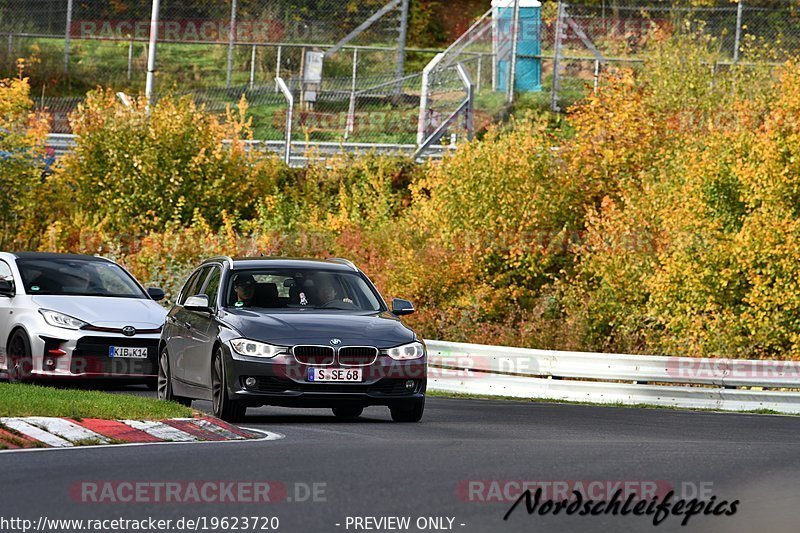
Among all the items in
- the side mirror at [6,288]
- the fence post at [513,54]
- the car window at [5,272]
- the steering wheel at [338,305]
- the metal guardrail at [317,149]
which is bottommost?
the side mirror at [6,288]

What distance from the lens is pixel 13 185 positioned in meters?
40.6

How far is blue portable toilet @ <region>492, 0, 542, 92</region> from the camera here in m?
45.0

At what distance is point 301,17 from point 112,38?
778 cm

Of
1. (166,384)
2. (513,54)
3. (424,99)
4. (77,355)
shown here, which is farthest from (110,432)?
(513,54)

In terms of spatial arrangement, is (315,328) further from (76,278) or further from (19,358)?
(76,278)

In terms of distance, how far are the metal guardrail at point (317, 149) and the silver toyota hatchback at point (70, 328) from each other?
2272 centimetres

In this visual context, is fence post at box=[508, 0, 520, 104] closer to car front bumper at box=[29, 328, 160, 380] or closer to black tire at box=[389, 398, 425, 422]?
car front bumper at box=[29, 328, 160, 380]

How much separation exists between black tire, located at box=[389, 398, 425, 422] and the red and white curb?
190 centimetres

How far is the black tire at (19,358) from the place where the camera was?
19062 mm

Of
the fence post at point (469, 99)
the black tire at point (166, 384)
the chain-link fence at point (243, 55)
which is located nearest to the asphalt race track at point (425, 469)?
the black tire at point (166, 384)

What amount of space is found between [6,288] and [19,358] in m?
0.96

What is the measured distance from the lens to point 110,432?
12.8m

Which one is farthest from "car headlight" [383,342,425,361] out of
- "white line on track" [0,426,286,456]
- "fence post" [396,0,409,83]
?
"fence post" [396,0,409,83]

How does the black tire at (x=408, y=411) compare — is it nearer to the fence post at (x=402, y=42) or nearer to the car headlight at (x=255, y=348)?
the car headlight at (x=255, y=348)
